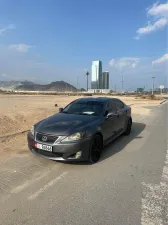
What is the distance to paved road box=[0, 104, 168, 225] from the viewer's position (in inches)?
120

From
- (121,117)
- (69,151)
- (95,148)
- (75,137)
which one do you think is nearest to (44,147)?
(69,151)

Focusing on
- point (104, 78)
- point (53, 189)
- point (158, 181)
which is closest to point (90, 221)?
point (53, 189)

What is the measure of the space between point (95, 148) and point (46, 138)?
1211 mm

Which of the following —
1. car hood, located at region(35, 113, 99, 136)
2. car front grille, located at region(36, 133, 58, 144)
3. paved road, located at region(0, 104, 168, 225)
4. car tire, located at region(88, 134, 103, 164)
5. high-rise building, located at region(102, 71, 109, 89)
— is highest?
high-rise building, located at region(102, 71, 109, 89)

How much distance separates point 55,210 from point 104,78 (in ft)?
456

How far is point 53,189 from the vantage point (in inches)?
152

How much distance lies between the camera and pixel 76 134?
4754 mm

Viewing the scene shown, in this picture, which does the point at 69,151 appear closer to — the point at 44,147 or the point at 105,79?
the point at 44,147

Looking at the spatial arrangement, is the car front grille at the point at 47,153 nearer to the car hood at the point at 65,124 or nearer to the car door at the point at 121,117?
the car hood at the point at 65,124

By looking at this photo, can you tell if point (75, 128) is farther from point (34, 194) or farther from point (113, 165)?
point (34, 194)

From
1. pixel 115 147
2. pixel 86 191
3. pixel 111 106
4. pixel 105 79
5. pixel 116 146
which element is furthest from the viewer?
pixel 105 79

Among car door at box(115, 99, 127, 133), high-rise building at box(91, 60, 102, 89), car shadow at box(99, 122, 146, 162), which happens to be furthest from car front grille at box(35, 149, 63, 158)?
high-rise building at box(91, 60, 102, 89)

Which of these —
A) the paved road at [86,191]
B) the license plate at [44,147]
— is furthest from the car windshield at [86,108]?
the license plate at [44,147]

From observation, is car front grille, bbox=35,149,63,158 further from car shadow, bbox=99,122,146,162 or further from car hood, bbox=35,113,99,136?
car shadow, bbox=99,122,146,162
